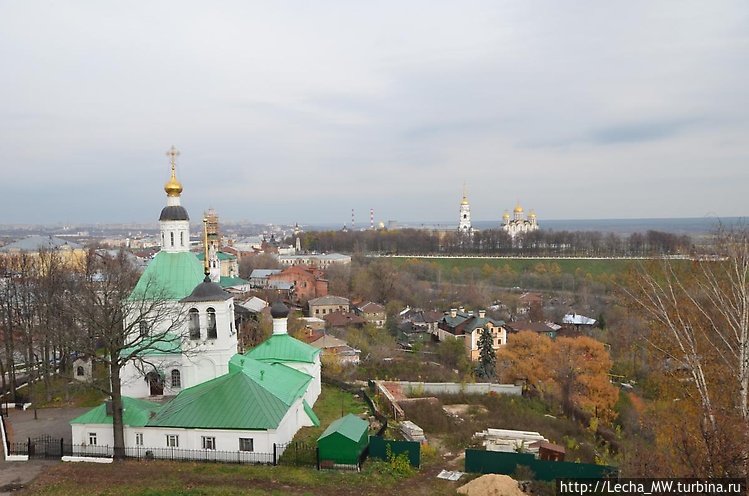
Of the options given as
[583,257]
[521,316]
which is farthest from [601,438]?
[583,257]

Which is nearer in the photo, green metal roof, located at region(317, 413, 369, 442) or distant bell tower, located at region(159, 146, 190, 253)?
green metal roof, located at region(317, 413, 369, 442)

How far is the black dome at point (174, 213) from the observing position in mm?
20375

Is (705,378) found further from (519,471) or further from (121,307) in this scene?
(121,307)

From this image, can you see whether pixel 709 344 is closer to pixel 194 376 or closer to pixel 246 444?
pixel 246 444

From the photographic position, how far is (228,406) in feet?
52.8

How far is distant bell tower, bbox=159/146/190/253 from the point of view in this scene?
2031 centimetres

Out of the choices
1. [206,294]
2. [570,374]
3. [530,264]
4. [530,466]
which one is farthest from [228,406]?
[530,264]

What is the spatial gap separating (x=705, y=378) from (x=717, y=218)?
13.1 feet

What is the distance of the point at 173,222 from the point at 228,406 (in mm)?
Answer: 7750

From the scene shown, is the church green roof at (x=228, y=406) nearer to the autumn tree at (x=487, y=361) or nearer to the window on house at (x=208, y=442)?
the window on house at (x=208, y=442)

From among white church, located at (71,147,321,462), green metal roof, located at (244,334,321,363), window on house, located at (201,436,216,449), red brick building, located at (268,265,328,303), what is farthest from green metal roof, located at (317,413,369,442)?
red brick building, located at (268,265,328,303)

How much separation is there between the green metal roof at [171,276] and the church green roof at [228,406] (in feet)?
13.6

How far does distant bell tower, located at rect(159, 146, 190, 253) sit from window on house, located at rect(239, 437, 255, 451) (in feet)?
27.1

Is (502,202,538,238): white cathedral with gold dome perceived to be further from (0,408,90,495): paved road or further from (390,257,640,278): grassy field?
(0,408,90,495): paved road
